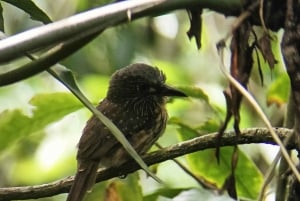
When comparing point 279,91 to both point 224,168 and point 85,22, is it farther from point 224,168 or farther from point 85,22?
point 85,22

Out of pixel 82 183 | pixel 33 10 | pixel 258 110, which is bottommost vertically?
pixel 82 183

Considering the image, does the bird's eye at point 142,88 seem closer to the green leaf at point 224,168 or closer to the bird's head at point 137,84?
the bird's head at point 137,84

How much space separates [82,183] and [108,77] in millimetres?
1634

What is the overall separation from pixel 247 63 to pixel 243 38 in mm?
47

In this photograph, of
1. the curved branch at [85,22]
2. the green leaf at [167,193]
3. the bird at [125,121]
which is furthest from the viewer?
the bird at [125,121]

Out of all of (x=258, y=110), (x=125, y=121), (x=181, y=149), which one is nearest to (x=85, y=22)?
(x=258, y=110)

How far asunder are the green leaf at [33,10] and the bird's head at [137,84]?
169 cm

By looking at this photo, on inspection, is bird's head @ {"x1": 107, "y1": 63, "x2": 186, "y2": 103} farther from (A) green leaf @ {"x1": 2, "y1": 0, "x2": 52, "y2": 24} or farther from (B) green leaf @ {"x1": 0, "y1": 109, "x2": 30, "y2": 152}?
(A) green leaf @ {"x1": 2, "y1": 0, "x2": 52, "y2": 24}

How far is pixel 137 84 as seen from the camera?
348 centimetres

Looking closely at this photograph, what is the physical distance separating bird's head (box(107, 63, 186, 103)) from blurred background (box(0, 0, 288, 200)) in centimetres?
7

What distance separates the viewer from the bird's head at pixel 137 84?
3260mm

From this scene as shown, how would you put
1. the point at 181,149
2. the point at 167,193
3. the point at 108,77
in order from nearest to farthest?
the point at 181,149 < the point at 167,193 < the point at 108,77

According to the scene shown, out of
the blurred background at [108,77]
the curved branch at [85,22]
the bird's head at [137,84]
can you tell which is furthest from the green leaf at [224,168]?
the curved branch at [85,22]

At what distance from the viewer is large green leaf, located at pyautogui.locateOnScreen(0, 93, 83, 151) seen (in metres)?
2.42
